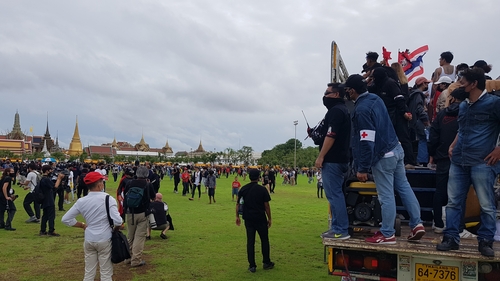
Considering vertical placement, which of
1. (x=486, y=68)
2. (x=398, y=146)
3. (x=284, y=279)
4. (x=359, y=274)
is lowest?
(x=284, y=279)

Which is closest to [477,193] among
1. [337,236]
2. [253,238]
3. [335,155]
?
[337,236]

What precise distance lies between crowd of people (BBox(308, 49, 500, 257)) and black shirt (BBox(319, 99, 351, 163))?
0.5 inches

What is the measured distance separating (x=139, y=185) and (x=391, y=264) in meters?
5.62

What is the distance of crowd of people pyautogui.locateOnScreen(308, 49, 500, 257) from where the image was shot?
418cm

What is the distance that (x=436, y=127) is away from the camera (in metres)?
5.48

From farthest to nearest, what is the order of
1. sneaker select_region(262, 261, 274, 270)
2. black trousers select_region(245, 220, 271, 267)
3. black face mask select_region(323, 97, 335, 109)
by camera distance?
sneaker select_region(262, 261, 274, 270) → black trousers select_region(245, 220, 271, 267) → black face mask select_region(323, 97, 335, 109)

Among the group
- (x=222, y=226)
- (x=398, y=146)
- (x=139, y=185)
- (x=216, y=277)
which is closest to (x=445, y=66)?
(x=398, y=146)

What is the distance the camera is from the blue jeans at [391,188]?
449 centimetres

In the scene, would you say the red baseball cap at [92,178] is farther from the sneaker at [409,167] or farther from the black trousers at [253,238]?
the sneaker at [409,167]

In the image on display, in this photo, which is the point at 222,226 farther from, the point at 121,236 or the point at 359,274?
the point at 359,274

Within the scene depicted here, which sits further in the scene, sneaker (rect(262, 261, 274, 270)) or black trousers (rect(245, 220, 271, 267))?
sneaker (rect(262, 261, 274, 270))

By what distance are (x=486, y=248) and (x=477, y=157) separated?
2.93 ft

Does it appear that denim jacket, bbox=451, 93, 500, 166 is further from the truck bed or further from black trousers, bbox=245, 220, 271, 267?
black trousers, bbox=245, 220, 271, 267

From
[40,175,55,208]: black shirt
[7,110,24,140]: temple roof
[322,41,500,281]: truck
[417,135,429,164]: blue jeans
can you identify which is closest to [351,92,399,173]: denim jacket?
[322,41,500,281]: truck
